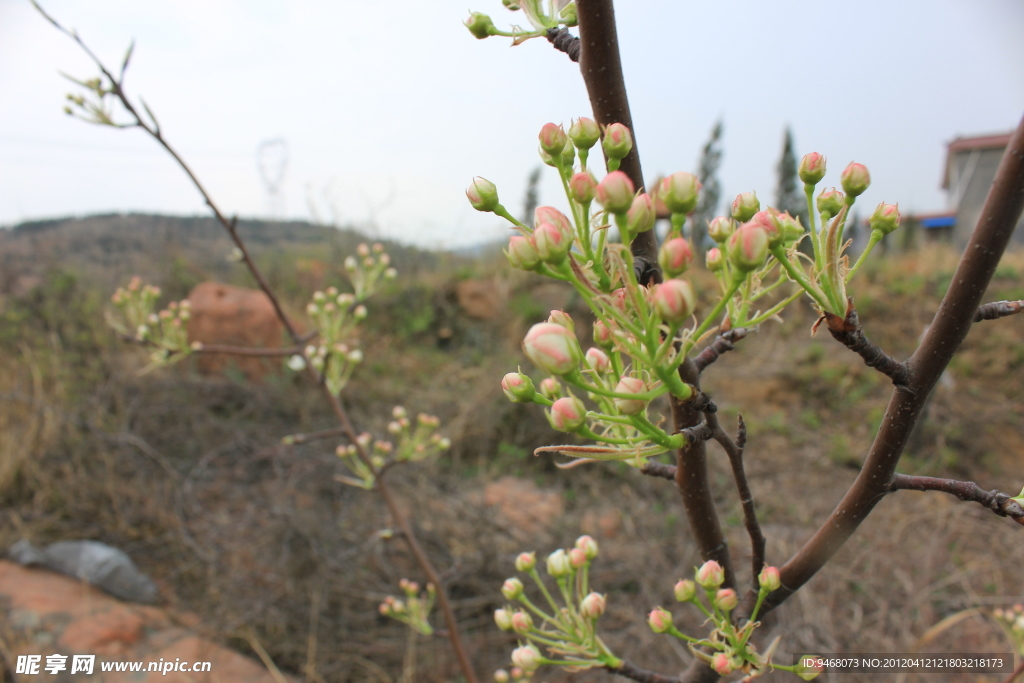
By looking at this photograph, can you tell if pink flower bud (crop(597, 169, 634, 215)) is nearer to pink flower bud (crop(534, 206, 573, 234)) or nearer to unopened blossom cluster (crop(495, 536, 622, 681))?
pink flower bud (crop(534, 206, 573, 234))

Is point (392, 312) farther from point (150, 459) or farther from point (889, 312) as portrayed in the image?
point (889, 312)

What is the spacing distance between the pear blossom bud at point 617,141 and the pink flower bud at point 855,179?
24cm

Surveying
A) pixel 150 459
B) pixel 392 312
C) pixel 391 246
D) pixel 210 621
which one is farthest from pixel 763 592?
pixel 391 246

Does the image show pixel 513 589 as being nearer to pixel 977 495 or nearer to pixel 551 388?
pixel 551 388

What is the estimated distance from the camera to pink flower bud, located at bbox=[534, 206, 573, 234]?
16.0 inches

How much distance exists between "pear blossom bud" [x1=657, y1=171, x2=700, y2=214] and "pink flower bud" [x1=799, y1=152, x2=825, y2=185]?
0.66 ft

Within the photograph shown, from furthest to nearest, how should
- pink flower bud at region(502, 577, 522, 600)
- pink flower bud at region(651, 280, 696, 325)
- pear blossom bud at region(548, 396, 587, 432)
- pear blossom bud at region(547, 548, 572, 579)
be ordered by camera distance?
pink flower bud at region(502, 577, 522, 600)
pear blossom bud at region(547, 548, 572, 579)
pear blossom bud at region(548, 396, 587, 432)
pink flower bud at region(651, 280, 696, 325)

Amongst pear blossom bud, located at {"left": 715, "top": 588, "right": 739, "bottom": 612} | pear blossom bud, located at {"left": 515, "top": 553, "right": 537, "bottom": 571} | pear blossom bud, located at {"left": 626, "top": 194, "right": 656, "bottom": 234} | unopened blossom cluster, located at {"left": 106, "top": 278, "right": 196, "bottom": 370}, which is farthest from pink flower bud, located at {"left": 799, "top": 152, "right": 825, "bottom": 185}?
unopened blossom cluster, located at {"left": 106, "top": 278, "right": 196, "bottom": 370}

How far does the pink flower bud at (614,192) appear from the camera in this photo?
0.38 m

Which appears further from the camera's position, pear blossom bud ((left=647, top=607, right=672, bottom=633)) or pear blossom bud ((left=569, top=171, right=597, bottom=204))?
pear blossom bud ((left=647, top=607, right=672, bottom=633))

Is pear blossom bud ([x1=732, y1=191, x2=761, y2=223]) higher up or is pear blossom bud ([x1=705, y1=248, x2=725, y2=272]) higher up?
pear blossom bud ([x1=732, y1=191, x2=761, y2=223])

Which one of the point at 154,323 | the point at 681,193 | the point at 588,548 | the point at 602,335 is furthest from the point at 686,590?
the point at 154,323

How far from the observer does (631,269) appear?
38cm

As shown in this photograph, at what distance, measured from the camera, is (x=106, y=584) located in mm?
2889
